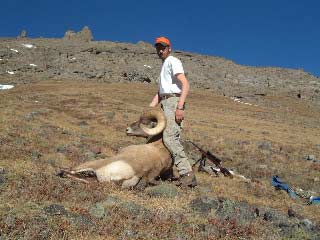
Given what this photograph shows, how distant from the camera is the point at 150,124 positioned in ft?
38.5

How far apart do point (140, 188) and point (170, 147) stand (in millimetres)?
1325

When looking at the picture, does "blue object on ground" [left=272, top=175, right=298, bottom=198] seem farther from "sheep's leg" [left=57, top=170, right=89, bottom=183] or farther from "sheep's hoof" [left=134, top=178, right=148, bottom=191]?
"sheep's leg" [left=57, top=170, right=89, bottom=183]

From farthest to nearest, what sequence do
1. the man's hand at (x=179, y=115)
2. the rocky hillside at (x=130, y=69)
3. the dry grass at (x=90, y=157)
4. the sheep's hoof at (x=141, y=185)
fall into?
the rocky hillside at (x=130, y=69), the man's hand at (x=179, y=115), the sheep's hoof at (x=141, y=185), the dry grass at (x=90, y=157)

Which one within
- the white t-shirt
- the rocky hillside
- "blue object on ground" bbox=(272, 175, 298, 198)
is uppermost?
the rocky hillside

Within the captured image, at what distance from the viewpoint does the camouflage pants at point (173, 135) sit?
1147 centimetres

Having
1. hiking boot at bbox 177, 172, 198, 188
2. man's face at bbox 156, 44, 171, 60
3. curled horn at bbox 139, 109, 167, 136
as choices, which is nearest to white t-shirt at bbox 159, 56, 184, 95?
man's face at bbox 156, 44, 171, 60

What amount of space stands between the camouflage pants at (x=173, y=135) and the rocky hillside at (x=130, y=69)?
202 ft

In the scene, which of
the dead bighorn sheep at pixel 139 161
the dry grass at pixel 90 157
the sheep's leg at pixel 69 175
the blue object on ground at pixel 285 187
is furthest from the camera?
the blue object on ground at pixel 285 187

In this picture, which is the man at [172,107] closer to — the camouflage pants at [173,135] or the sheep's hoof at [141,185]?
the camouflage pants at [173,135]

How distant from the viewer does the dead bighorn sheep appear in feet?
33.8

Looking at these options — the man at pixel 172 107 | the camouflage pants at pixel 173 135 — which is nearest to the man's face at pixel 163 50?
the man at pixel 172 107

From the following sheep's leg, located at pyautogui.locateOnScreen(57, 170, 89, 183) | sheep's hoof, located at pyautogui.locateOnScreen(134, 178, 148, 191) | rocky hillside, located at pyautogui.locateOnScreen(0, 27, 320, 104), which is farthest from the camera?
rocky hillside, located at pyautogui.locateOnScreen(0, 27, 320, 104)

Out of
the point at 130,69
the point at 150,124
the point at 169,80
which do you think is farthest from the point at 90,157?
the point at 130,69

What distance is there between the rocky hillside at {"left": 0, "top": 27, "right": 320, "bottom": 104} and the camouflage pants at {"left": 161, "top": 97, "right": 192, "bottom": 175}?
61.7 m
